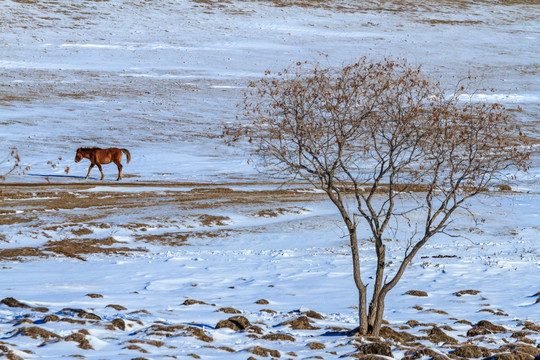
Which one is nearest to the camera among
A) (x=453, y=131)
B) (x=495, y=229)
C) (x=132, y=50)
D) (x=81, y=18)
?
(x=453, y=131)

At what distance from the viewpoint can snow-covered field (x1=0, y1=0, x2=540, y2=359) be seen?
41.4 ft

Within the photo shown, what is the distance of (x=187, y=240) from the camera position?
23.1 meters

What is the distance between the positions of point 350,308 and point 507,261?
23.0 feet

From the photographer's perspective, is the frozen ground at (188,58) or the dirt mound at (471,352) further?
the frozen ground at (188,58)

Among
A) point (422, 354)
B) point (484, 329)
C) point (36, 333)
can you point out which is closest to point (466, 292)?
point (484, 329)

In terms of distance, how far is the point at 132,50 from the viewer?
7306 cm

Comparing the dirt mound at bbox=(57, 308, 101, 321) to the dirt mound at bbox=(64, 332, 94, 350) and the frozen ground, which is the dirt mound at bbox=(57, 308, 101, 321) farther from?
the frozen ground

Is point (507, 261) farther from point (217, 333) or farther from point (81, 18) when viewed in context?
point (81, 18)

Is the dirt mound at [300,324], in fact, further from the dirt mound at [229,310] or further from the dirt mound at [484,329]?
the dirt mound at [484,329]

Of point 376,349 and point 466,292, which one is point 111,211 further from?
point 376,349

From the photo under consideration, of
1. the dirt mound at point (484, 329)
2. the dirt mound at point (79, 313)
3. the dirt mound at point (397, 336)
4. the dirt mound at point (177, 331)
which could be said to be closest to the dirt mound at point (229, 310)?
the dirt mound at point (177, 331)

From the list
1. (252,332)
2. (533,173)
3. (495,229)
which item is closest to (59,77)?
(533,173)

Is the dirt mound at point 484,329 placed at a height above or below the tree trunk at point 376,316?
below

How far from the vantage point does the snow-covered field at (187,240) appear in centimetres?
1263
